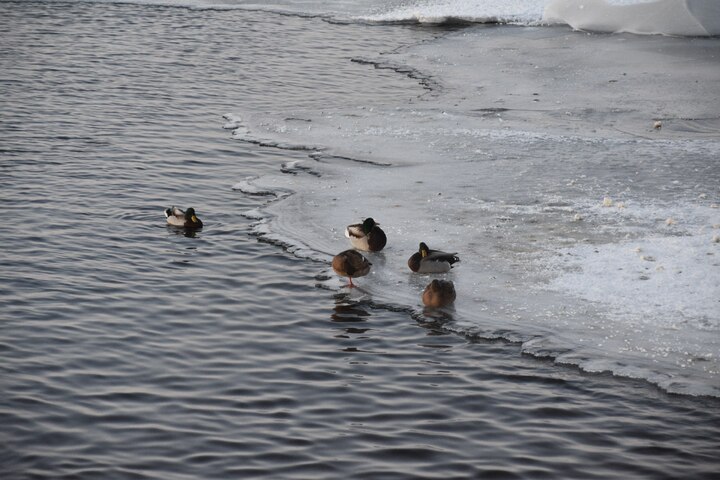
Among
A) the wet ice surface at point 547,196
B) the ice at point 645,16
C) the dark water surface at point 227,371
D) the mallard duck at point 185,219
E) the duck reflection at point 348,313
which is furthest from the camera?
the ice at point 645,16

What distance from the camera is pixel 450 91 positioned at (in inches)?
815

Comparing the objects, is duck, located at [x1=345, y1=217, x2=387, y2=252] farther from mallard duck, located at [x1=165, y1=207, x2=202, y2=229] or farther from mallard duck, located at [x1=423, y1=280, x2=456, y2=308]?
mallard duck, located at [x1=165, y1=207, x2=202, y2=229]

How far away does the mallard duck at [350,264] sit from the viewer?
1153 centimetres

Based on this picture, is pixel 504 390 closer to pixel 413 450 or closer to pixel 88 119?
pixel 413 450

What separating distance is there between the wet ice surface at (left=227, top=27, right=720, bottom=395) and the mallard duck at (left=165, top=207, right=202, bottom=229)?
0.86m

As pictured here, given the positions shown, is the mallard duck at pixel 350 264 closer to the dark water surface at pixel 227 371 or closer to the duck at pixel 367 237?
the dark water surface at pixel 227 371

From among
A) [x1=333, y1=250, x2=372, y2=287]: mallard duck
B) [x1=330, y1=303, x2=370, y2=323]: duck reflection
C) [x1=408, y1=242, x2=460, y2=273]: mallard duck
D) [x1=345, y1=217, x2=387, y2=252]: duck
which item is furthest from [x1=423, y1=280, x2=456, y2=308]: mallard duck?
[x1=345, y1=217, x2=387, y2=252]: duck

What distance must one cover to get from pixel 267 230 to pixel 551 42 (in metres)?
13.3

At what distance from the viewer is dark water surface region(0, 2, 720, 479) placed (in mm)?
8180

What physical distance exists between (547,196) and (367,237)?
3.20 meters

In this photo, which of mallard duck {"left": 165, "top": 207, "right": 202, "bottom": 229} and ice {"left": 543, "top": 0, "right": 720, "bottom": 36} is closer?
mallard duck {"left": 165, "top": 207, "right": 202, "bottom": 229}

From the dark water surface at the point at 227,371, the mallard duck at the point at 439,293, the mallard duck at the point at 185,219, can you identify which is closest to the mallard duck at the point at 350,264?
the dark water surface at the point at 227,371

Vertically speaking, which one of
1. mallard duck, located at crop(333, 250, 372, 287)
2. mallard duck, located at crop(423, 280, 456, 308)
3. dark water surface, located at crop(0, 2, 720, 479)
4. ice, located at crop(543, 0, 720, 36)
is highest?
ice, located at crop(543, 0, 720, 36)

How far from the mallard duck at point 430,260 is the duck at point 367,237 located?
0.59 meters
